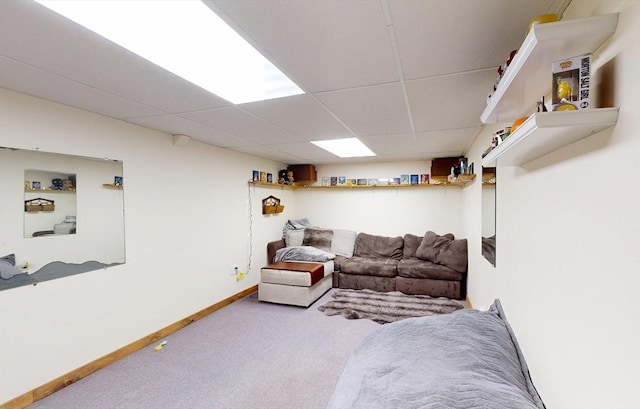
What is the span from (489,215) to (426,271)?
6.54 feet

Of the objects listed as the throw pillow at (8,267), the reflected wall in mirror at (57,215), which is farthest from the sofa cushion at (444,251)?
the throw pillow at (8,267)

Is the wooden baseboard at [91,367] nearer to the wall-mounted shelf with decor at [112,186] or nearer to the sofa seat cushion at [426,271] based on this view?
the wall-mounted shelf with decor at [112,186]

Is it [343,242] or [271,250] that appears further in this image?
[343,242]

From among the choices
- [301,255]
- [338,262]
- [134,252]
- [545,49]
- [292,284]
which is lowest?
[292,284]

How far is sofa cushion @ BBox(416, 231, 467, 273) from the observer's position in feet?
13.5

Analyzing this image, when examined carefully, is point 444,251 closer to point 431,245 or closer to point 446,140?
point 431,245

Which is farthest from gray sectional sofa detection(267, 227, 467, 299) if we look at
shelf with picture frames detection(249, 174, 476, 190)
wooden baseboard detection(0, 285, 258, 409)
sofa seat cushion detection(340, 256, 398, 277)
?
wooden baseboard detection(0, 285, 258, 409)

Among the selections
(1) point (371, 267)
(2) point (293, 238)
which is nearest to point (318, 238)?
(2) point (293, 238)

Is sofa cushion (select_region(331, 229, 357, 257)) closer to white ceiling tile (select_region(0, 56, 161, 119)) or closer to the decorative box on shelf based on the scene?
the decorative box on shelf

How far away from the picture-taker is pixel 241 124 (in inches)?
109

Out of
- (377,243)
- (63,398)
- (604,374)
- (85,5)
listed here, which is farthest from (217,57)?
(377,243)

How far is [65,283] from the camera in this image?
7.41ft

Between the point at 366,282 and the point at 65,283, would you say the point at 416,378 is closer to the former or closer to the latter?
the point at 65,283

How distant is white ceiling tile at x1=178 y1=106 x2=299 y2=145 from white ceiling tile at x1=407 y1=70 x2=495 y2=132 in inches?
53.8
